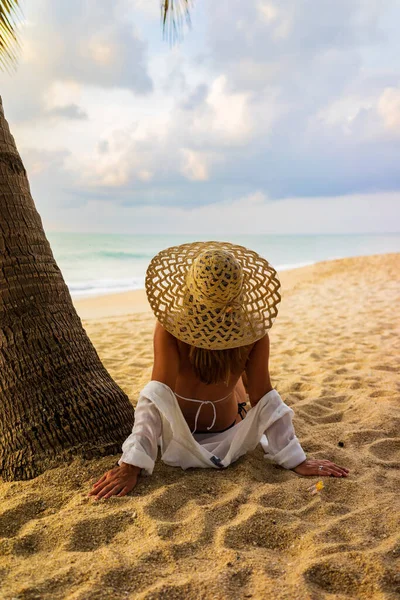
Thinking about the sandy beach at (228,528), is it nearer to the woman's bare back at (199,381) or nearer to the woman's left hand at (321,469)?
the woman's left hand at (321,469)

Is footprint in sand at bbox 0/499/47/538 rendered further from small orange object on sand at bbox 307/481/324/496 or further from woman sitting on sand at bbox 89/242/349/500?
small orange object on sand at bbox 307/481/324/496

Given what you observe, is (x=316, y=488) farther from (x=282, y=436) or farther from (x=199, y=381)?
(x=199, y=381)

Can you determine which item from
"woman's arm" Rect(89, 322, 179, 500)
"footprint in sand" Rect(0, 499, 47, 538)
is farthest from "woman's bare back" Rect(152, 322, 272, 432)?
"footprint in sand" Rect(0, 499, 47, 538)

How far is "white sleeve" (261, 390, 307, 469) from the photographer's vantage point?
2588mm

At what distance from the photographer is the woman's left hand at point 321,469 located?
2.58 m

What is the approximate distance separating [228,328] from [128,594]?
117cm

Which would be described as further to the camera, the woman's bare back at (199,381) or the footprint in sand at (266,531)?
the woman's bare back at (199,381)

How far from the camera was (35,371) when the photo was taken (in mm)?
2639

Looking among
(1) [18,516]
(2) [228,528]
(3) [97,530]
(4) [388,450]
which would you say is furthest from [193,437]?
(4) [388,450]

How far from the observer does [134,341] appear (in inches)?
251

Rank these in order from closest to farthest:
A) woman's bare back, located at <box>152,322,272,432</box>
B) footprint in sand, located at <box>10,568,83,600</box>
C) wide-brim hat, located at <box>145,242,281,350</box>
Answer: footprint in sand, located at <box>10,568,83,600</box>
wide-brim hat, located at <box>145,242,281,350</box>
woman's bare back, located at <box>152,322,272,432</box>

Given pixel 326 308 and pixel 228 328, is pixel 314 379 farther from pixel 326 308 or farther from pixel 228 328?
pixel 326 308

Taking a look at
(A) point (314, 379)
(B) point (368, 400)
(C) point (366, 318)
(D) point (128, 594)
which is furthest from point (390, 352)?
(D) point (128, 594)

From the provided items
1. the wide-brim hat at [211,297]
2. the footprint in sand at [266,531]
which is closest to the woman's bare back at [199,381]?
the wide-brim hat at [211,297]
